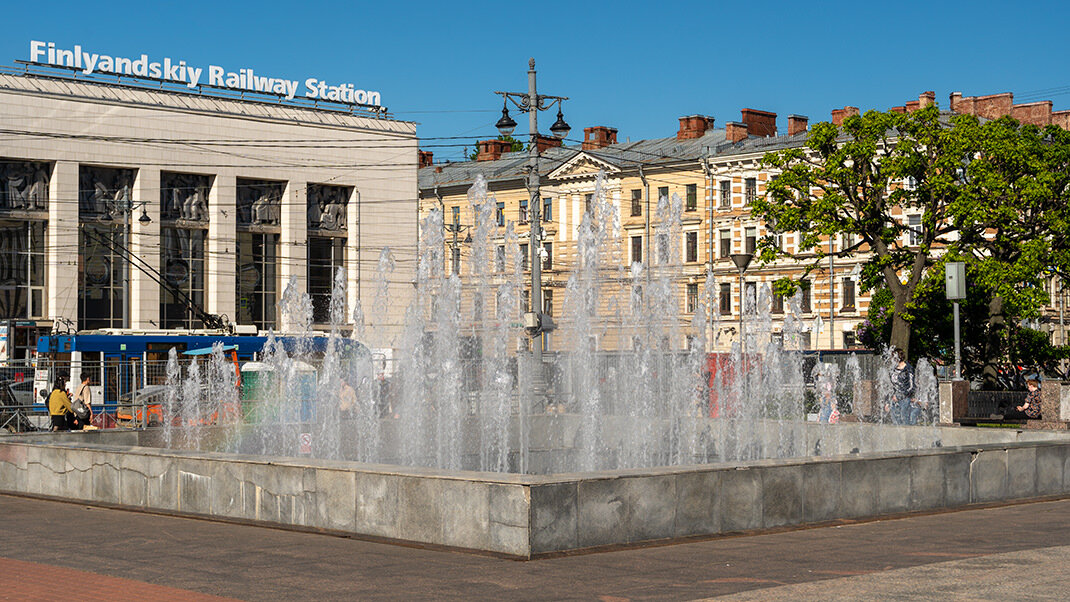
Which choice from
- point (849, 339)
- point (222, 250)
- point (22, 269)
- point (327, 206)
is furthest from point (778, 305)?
point (22, 269)

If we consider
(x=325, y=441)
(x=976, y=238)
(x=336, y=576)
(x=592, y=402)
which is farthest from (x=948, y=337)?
(x=336, y=576)

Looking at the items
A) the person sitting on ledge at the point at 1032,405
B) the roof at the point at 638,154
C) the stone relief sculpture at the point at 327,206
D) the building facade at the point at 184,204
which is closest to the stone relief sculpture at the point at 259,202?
the building facade at the point at 184,204

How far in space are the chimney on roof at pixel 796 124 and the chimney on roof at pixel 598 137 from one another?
12.0 metres

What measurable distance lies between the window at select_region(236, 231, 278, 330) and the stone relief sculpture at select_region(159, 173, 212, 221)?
94.9 inches

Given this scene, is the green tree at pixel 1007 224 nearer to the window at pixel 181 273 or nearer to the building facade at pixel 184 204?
the building facade at pixel 184 204

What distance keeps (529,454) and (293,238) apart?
43655 millimetres

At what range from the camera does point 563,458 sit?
816 inches

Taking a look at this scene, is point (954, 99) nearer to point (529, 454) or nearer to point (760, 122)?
point (760, 122)

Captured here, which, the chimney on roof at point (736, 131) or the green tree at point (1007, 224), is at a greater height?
the chimney on roof at point (736, 131)

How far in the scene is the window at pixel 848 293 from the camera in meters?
64.8

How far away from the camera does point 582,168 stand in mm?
71625

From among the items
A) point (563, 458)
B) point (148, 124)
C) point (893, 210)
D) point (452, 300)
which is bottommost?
point (563, 458)

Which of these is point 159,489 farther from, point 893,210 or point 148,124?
point 893,210

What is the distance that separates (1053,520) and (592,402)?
9837 millimetres
